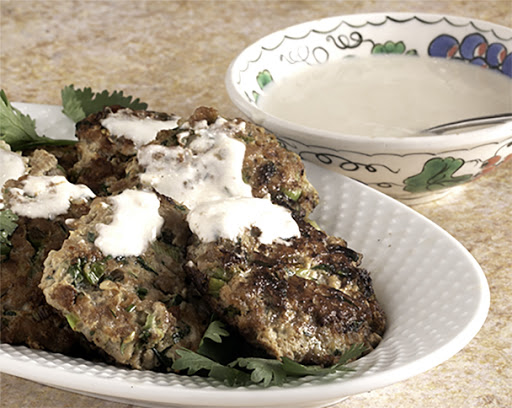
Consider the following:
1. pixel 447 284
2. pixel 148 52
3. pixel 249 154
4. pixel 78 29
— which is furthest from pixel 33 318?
pixel 78 29

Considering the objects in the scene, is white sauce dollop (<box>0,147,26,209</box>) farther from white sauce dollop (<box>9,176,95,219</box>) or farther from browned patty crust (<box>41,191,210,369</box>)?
browned patty crust (<box>41,191,210,369</box>)

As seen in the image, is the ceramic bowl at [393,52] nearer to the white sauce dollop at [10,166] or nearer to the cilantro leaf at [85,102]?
the cilantro leaf at [85,102]

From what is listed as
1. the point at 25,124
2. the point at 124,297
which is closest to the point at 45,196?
the point at 124,297

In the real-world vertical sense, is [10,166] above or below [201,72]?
above

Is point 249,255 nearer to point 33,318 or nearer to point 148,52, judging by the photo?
point 33,318

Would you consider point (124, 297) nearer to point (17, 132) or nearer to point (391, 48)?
point (17, 132)

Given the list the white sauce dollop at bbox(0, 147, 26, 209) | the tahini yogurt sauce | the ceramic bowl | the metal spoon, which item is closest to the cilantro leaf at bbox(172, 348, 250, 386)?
the white sauce dollop at bbox(0, 147, 26, 209)
